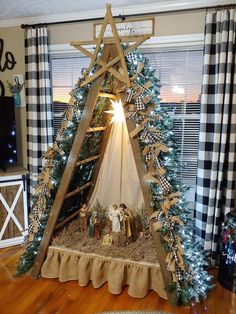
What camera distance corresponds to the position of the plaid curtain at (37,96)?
9.86ft

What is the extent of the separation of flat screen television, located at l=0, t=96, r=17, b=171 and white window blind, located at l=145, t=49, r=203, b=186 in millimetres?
1654

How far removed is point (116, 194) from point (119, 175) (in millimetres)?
214

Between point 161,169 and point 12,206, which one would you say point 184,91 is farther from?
point 12,206

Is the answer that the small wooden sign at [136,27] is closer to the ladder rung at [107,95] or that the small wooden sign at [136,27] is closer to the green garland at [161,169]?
the green garland at [161,169]

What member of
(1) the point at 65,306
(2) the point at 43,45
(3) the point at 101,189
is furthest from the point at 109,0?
(1) the point at 65,306

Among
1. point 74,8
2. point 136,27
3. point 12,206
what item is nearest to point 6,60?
point 74,8

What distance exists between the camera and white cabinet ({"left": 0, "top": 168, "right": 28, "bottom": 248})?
118 inches

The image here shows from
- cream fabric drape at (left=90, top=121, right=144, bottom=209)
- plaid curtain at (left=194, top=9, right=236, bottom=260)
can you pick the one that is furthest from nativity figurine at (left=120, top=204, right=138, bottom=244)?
plaid curtain at (left=194, top=9, right=236, bottom=260)

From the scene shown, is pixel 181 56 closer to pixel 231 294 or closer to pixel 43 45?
pixel 43 45

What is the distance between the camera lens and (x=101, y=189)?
9.38ft

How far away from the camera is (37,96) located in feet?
10.2

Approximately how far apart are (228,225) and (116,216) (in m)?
1.02

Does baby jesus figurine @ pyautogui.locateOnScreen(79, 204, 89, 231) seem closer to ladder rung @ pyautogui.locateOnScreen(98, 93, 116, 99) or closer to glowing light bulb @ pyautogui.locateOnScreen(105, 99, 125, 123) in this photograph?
glowing light bulb @ pyautogui.locateOnScreen(105, 99, 125, 123)

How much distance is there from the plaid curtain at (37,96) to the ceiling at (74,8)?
0.17 meters
